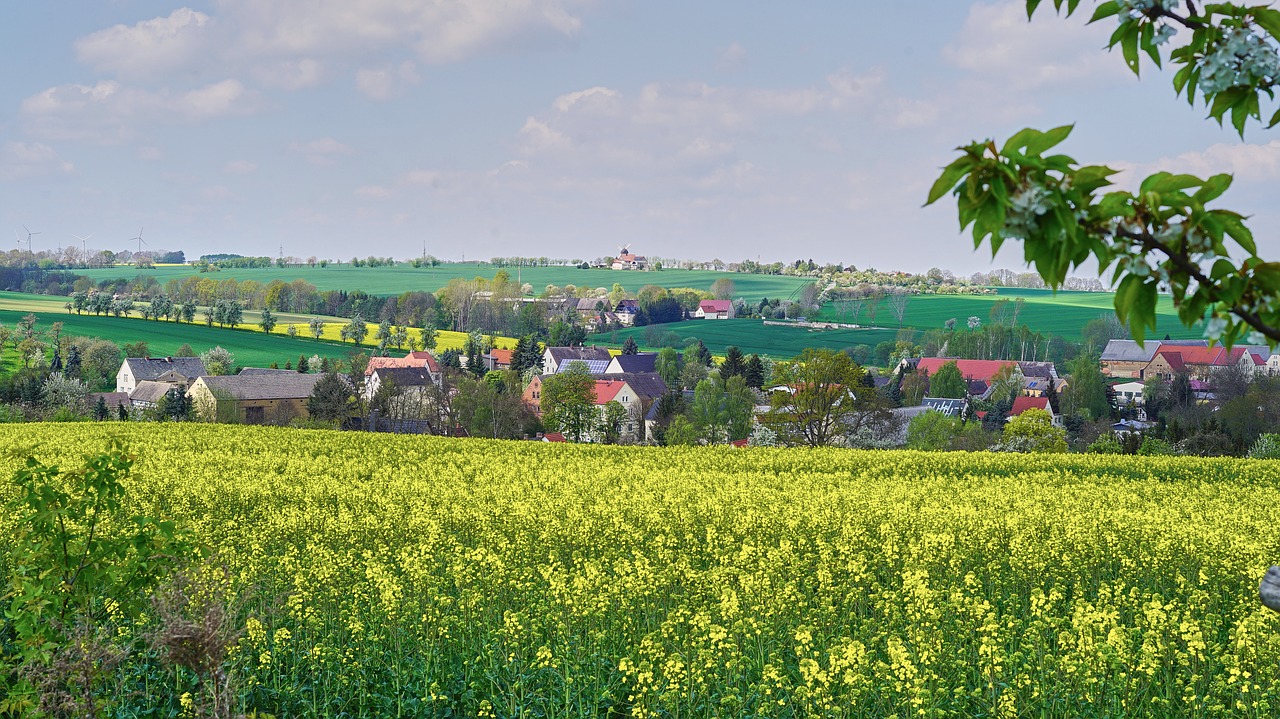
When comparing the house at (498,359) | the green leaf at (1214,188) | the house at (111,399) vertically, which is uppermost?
the green leaf at (1214,188)

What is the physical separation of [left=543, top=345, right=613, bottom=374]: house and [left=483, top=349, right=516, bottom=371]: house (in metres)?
5.90

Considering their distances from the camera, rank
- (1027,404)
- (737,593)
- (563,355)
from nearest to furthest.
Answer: (737,593) → (1027,404) → (563,355)

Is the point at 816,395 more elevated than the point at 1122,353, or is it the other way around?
the point at 816,395

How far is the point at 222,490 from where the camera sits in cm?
2178

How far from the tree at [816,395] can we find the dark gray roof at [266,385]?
195 ft

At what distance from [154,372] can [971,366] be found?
111696 millimetres

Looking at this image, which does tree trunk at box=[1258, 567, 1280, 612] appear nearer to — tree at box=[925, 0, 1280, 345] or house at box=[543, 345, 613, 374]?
tree at box=[925, 0, 1280, 345]

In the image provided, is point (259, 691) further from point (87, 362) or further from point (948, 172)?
point (87, 362)

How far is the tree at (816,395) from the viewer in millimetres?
59594

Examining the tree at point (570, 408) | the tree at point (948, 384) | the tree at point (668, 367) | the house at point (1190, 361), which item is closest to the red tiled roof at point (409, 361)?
the tree at point (668, 367)

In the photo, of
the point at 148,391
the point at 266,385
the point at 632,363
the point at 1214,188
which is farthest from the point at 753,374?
the point at 1214,188

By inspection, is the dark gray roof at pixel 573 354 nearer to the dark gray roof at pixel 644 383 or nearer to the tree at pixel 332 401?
the dark gray roof at pixel 644 383

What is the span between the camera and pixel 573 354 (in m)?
156

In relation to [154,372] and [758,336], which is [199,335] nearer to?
[154,372]
